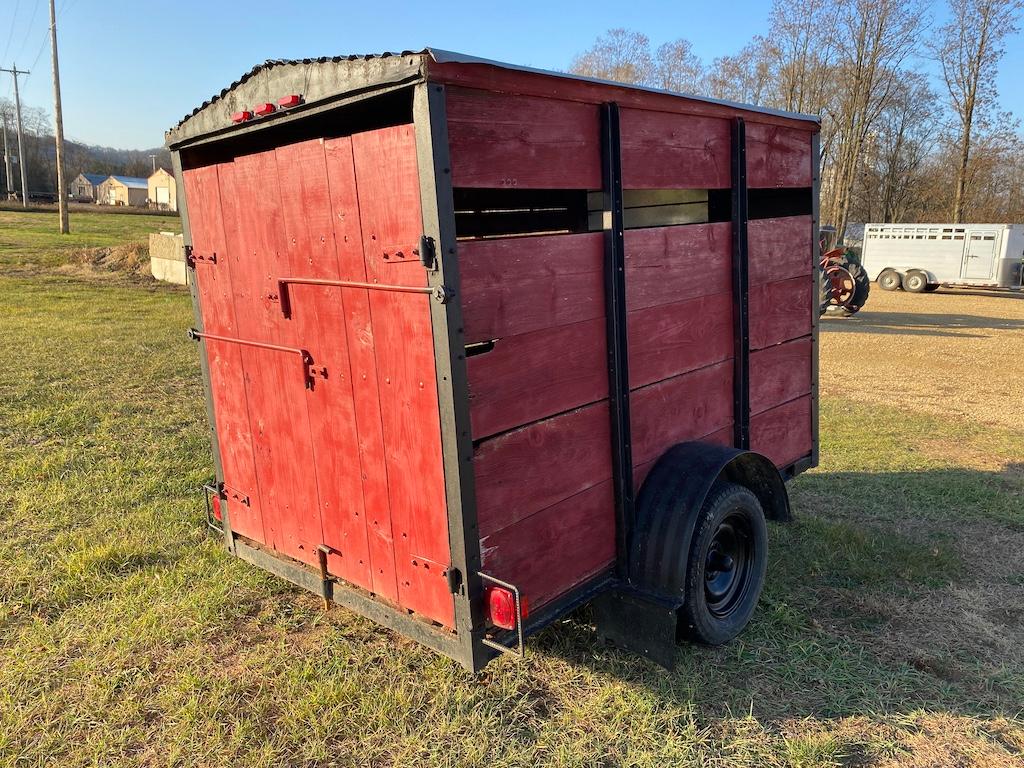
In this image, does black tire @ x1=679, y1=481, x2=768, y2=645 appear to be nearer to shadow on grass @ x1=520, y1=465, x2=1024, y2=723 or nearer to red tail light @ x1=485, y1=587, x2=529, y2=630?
shadow on grass @ x1=520, y1=465, x2=1024, y2=723

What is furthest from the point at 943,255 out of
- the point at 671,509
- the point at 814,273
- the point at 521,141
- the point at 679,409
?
the point at 521,141

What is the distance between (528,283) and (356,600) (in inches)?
60.1

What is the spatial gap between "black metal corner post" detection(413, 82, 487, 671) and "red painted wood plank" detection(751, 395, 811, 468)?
2184 mm

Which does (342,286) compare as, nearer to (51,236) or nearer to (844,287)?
(844,287)

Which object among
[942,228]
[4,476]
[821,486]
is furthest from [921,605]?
[942,228]

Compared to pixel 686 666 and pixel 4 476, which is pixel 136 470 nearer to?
pixel 4 476

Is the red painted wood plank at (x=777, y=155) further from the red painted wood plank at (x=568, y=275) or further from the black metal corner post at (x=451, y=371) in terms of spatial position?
the black metal corner post at (x=451, y=371)

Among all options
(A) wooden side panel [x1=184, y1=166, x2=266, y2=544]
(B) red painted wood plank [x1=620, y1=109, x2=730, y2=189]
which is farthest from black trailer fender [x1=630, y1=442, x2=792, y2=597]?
(A) wooden side panel [x1=184, y1=166, x2=266, y2=544]

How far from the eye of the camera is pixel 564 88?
276cm

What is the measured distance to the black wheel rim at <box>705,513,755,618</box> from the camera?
12.1 ft

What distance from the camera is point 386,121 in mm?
3123

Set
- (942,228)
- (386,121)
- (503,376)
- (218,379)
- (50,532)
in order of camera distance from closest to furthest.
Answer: (503,376) < (386,121) < (218,379) < (50,532) < (942,228)

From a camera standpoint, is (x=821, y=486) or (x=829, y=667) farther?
(x=821, y=486)

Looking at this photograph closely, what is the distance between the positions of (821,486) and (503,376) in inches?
160
